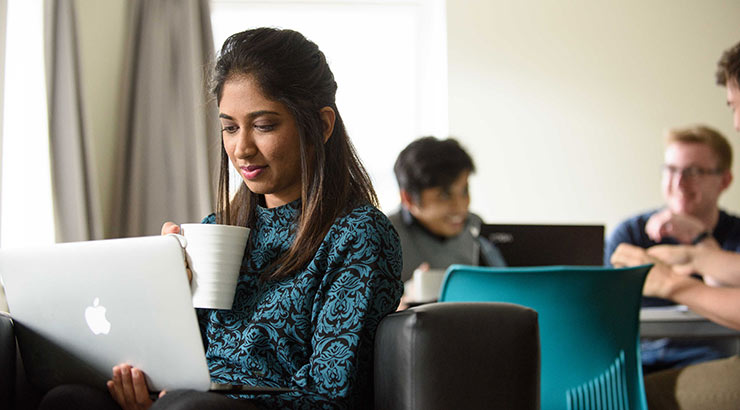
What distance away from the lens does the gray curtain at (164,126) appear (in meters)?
3.61

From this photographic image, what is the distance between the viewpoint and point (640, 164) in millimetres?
4625

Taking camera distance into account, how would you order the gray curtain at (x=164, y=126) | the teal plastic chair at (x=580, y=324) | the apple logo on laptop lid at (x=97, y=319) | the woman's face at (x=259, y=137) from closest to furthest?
the apple logo on laptop lid at (x=97, y=319) → the woman's face at (x=259, y=137) → the teal plastic chair at (x=580, y=324) → the gray curtain at (x=164, y=126)

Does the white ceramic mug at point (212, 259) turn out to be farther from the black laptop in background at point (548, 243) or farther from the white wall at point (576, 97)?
the white wall at point (576, 97)

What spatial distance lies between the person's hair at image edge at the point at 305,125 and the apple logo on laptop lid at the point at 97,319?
0.95ft

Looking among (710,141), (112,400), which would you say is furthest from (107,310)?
(710,141)

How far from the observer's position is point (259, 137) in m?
1.30

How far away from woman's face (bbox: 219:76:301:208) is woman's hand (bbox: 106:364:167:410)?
379mm

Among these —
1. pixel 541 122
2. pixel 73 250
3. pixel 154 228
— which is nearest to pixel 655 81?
pixel 541 122

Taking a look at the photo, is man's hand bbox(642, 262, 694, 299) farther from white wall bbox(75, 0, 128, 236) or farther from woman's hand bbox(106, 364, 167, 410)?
white wall bbox(75, 0, 128, 236)

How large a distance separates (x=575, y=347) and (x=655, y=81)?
336cm

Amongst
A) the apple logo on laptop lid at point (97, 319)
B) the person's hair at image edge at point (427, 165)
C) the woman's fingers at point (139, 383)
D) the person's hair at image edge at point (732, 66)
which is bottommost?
the woman's fingers at point (139, 383)

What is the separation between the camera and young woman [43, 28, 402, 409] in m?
1.17

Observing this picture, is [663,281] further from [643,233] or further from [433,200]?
[643,233]

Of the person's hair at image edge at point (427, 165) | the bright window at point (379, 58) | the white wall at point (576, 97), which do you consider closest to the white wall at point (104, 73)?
the bright window at point (379, 58)
